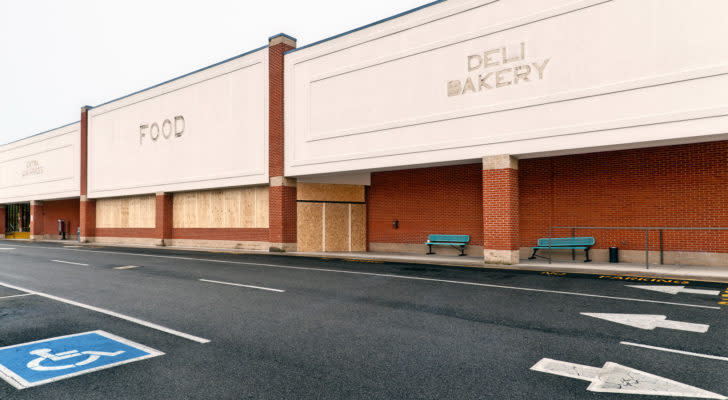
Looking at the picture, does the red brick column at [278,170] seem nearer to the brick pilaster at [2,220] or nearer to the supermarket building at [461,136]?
the supermarket building at [461,136]

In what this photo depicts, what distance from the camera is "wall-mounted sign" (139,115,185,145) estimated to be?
25.9 m

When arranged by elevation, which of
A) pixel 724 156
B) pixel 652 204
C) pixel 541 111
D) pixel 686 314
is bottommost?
pixel 686 314

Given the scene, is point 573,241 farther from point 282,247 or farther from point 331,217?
point 282,247

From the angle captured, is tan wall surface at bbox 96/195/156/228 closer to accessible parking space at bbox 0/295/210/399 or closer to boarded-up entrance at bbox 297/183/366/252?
boarded-up entrance at bbox 297/183/366/252

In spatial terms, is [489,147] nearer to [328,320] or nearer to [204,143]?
[328,320]

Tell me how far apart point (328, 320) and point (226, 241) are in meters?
18.3

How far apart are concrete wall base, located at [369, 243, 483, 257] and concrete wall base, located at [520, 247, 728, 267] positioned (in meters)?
2.34

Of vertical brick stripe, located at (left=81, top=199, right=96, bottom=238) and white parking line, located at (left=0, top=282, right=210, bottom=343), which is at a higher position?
vertical brick stripe, located at (left=81, top=199, right=96, bottom=238)

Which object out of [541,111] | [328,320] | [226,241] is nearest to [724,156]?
[541,111]

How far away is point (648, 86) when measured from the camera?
12.1m

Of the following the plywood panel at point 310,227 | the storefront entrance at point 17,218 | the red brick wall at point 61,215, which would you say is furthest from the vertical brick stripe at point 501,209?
the storefront entrance at point 17,218

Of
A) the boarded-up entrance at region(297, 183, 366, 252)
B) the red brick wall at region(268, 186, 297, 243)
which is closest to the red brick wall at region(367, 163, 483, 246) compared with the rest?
the boarded-up entrance at region(297, 183, 366, 252)

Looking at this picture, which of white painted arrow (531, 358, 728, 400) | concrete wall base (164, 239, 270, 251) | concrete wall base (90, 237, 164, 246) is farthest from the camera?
concrete wall base (90, 237, 164, 246)

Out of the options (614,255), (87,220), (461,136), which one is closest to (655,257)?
(614,255)
